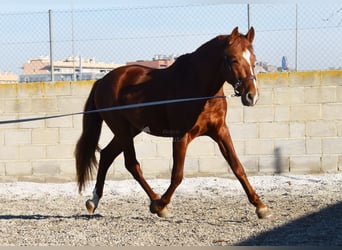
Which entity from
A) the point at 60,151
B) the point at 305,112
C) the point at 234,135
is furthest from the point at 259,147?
the point at 60,151

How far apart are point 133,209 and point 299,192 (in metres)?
2.10

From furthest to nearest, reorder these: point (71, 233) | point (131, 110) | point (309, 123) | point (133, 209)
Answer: point (309, 123) < point (133, 209) < point (131, 110) < point (71, 233)

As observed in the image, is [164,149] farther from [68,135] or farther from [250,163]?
[68,135]

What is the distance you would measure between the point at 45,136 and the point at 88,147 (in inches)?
83.3

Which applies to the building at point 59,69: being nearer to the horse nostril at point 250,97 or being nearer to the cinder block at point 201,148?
the cinder block at point 201,148

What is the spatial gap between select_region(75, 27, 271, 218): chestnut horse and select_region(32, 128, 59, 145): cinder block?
2013 millimetres

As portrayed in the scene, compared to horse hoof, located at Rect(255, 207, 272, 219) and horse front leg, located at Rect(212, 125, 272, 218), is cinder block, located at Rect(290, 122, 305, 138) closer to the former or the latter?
horse front leg, located at Rect(212, 125, 272, 218)

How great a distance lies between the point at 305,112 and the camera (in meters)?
8.61

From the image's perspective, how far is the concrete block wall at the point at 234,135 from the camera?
8.60 m

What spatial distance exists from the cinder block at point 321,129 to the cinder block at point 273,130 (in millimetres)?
303

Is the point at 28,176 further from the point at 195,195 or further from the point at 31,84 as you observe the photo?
the point at 195,195

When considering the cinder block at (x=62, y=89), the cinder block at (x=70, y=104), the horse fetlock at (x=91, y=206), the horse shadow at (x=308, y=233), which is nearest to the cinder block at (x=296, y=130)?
the horse shadow at (x=308, y=233)

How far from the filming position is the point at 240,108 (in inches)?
342

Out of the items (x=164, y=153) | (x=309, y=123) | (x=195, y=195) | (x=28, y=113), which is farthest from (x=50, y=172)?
(x=309, y=123)
